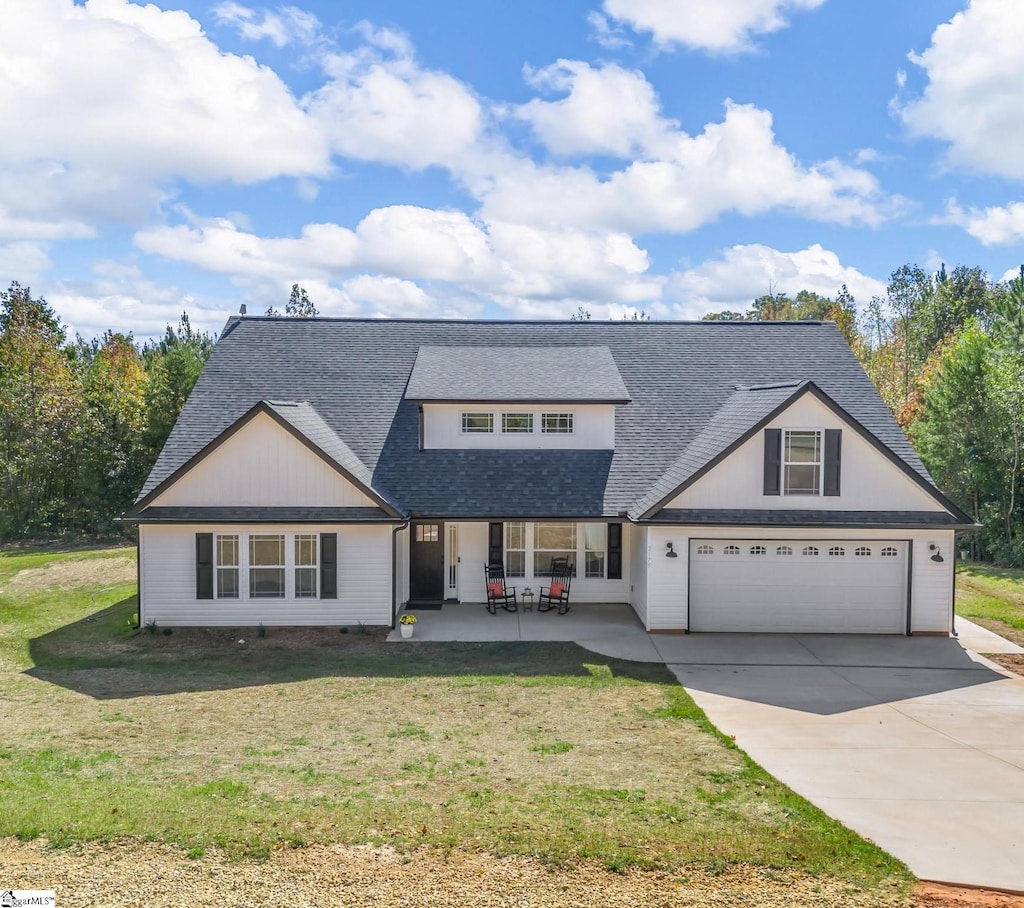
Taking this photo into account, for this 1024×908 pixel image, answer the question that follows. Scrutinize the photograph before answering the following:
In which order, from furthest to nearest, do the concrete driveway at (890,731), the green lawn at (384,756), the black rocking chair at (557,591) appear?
the black rocking chair at (557,591)
the concrete driveway at (890,731)
the green lawn at (384,756)

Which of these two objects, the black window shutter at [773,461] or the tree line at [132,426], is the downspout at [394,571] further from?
the tree line at [132,426]

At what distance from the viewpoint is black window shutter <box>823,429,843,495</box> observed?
53.4ft

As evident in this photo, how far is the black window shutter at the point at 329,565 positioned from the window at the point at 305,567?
0.80ft

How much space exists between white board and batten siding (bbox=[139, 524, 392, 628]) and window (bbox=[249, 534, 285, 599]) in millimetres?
192

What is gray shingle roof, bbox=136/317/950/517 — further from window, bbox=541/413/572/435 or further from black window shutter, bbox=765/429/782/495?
black window shutter, bbox=765/429/782/495

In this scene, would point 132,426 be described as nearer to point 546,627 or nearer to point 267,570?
point 267,570

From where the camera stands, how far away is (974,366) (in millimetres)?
28969

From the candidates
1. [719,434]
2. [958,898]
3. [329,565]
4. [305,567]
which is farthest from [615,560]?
[958,898]

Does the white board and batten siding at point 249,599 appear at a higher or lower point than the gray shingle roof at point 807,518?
lower

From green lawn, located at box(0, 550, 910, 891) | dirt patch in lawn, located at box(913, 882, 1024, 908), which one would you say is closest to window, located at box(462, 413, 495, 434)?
green lawn, located at box(0, 550, 910, 891)

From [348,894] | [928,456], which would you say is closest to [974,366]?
[928,456]

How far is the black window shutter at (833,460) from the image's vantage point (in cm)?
1628

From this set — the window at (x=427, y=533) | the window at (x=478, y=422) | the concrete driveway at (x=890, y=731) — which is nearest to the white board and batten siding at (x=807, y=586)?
the concrete driveway at (x=890, y=731)

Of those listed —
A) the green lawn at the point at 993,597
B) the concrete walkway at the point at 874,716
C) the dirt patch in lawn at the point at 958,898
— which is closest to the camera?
the dirt patch in lawn at the point at 958,898
